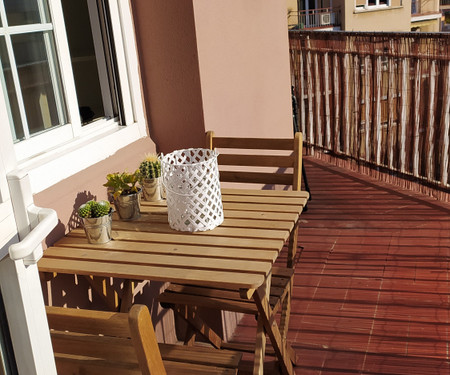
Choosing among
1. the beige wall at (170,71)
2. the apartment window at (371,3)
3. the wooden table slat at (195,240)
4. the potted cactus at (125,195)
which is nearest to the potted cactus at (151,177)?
the potted cactus at (125,195)

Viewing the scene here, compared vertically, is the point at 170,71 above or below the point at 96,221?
above

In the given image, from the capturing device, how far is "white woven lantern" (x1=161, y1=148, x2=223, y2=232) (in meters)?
2.56

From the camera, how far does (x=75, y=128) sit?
9.80ft

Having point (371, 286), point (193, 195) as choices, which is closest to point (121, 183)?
point (193, 195)

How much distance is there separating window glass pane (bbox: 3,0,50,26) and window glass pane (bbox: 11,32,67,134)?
2.5 inches

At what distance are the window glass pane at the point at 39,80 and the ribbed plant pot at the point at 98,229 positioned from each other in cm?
59

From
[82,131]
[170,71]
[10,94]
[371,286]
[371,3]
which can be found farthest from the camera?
[371,3]

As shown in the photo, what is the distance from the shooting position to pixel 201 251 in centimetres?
241

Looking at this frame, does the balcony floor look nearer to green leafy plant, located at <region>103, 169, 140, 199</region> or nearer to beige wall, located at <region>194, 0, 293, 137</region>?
beige wall, located at <region>194, 0, 293, 137</region>

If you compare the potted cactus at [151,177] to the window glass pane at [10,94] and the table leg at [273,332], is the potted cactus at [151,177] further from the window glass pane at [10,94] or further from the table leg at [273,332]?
the table leg at [273,332]

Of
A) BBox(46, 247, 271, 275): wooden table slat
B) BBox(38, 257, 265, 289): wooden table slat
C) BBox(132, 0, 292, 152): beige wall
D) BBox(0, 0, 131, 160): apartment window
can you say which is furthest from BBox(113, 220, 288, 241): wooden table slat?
BBox(132, 0, 292, 152): beige wall

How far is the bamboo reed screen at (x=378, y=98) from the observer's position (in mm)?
4887

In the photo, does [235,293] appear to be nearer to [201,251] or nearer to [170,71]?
[201,251]

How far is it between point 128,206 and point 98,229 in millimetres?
270
